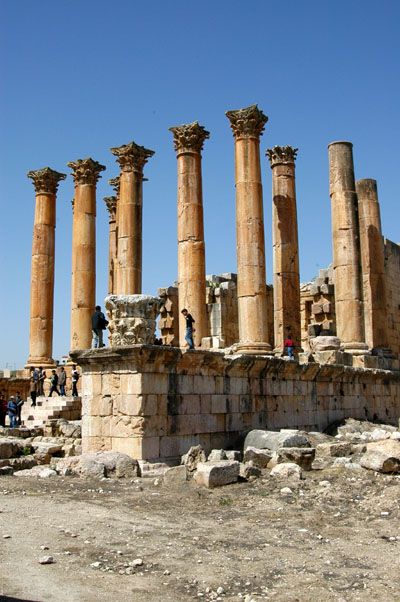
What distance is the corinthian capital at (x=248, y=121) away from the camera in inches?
836

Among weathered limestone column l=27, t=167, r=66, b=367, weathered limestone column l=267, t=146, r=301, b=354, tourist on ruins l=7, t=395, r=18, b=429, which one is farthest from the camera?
weathered limestone column l=27, t=167, r=66, b=367

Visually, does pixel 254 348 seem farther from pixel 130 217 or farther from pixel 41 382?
pixel 41 382

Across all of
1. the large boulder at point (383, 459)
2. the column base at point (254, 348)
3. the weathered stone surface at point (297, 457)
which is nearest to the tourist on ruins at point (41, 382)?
the column base at point (254, 348)

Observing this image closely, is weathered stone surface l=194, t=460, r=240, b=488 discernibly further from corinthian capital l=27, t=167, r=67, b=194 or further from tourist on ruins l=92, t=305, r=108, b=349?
corinthian capital l=27, t=167, r=67, b=194

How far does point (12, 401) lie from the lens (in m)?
21.4

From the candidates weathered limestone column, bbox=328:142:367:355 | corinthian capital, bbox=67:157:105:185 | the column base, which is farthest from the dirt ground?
corinthian capital, bbox=67:157:105:185

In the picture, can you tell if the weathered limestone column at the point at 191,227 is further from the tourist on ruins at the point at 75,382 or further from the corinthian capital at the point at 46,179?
the corinthian capital at the point at 46,179

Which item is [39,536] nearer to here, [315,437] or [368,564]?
[368,564]

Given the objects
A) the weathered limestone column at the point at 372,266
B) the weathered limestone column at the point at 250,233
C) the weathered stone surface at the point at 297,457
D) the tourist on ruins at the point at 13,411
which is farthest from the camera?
the weathered limestone column at the point at 372,266

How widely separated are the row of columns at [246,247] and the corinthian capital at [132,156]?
0.12ft

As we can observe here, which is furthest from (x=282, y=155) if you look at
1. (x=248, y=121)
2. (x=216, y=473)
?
(x=216, y=473)

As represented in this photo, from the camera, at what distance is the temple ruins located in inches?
508

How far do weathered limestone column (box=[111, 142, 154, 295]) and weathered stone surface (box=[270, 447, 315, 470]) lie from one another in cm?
1410

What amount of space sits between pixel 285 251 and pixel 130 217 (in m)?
6.17
